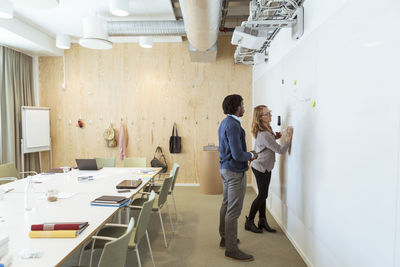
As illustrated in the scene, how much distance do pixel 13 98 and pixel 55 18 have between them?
6.42 feet

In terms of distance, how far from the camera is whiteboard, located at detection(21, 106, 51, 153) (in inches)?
222

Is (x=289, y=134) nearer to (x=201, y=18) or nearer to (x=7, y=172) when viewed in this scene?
(x=201, y=18)

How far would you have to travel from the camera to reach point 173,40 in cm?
606

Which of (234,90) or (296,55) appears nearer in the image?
(296,55)

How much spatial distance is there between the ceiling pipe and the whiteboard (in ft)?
12.7

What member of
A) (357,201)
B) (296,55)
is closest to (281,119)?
(296,55)

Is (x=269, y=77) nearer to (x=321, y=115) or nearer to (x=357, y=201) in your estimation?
(x=321, y=115)

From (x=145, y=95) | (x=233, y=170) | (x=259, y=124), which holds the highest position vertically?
(x=145, y=95)

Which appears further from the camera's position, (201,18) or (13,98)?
(13,98)

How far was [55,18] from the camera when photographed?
4.91 m

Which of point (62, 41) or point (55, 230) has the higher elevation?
point (62, 41)

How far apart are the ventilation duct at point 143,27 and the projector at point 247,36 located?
1.55m

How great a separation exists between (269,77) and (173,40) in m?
2.62

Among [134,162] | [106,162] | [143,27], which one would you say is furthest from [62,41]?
[134,162]
